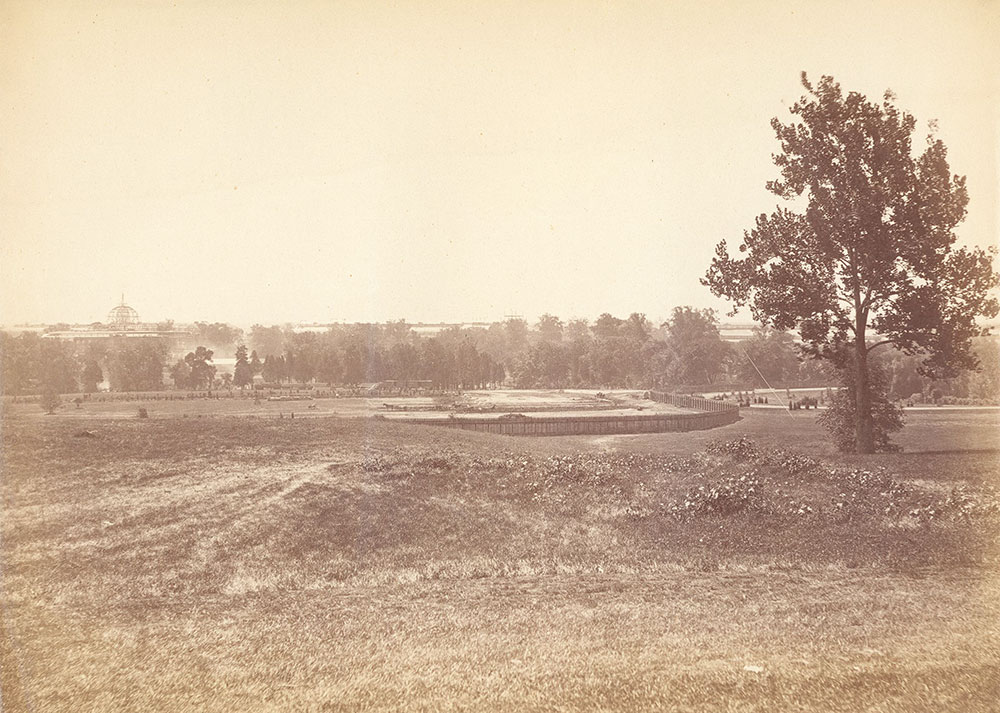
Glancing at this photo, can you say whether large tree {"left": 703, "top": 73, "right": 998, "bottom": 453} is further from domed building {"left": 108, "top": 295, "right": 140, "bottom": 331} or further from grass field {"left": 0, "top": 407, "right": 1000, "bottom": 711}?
domed building {"left": 108, "top": 295, "right": 140, "bottom": 331}

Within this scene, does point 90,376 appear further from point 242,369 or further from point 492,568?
point 492,568

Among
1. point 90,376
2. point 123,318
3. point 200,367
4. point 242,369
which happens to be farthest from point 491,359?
point 90,376

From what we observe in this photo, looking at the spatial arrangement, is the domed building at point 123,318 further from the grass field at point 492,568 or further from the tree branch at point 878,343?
the tree branch at point 878,343

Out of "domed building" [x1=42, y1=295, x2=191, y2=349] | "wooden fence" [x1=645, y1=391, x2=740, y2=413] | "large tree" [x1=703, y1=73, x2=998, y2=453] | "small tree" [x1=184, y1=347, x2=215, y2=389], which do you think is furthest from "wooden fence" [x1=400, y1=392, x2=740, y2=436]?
"domed building" [x1=42, y1=295, x2=191, y2=349]

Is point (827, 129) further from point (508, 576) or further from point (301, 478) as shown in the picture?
point (301, 478)

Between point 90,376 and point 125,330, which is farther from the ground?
point 125,330

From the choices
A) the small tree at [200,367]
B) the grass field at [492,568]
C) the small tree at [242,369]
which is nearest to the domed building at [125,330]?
the small tree at [200,367]

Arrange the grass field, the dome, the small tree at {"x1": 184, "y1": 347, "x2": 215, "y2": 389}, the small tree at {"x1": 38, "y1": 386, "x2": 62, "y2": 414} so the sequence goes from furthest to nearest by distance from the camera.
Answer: the small tree at {"x1": 184, "y1": 347, "x2": 215, "y2": 389} < the dome < the small tree at {"x1": 38, "y1": 386, "x2": 62, "y2": 414} < the grass field
